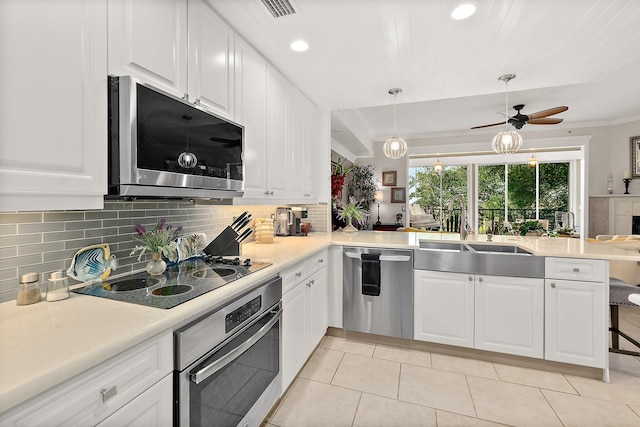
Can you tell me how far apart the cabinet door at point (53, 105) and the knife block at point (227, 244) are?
2.91ft

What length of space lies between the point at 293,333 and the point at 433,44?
84.2 inches

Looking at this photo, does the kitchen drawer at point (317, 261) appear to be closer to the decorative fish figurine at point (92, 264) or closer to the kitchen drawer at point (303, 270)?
the kitchen drawer at point (303, 270)

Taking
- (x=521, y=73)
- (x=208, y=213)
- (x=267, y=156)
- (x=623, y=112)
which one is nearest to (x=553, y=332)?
(x=521, y=73)

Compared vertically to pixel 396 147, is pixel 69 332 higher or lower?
lower

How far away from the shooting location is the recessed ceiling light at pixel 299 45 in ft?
6.70

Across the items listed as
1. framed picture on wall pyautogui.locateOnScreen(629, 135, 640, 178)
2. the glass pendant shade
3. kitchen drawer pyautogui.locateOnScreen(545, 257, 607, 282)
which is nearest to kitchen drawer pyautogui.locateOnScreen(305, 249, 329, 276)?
kitchen drawer pyautogui.locateOnScreen(545, 257, 607, 282)

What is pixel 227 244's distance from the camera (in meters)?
1.97

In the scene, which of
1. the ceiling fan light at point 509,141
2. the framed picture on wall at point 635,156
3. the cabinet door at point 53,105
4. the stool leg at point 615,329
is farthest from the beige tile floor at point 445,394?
the framed picture on wall at point 635,156

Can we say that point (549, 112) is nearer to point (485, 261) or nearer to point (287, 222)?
point (485, 261)

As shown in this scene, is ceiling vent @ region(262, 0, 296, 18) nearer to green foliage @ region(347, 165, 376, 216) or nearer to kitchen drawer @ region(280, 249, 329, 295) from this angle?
kitchen drawer @ region(280, 249, 329, 295)

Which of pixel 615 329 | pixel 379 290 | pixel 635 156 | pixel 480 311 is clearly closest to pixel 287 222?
pixel 379 290

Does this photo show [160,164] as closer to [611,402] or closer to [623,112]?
[611,402]

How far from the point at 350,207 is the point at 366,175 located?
3.68 m

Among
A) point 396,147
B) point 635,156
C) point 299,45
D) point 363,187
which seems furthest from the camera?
point 363,187
